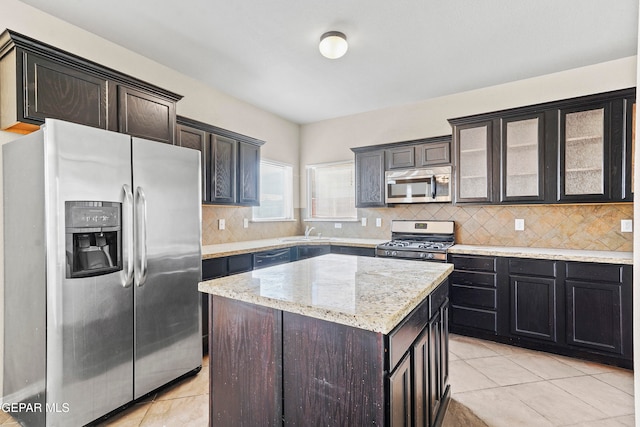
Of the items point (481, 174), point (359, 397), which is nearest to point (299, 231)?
point (481, 174)

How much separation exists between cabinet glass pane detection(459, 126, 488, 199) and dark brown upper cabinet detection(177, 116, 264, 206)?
2401 mm

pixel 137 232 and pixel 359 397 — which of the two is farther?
pixel 137 232

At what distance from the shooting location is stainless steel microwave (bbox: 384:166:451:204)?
11.9ft

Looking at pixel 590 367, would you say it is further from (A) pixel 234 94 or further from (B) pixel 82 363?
(A) pixel 234 94

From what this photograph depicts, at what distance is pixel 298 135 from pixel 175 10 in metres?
2.97

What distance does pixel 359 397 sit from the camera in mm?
1122

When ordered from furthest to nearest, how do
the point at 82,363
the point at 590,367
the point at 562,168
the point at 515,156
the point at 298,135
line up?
the point at 298,135, the point at 515,156, the point at 562,168, the point at 590,367, the point at 82,363

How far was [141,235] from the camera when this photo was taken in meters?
2.07

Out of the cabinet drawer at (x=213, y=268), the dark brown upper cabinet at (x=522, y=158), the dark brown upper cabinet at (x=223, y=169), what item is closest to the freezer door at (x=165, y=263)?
the cabinet drawer at (x=213, y=268)

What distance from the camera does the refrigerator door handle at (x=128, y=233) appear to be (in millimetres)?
1988

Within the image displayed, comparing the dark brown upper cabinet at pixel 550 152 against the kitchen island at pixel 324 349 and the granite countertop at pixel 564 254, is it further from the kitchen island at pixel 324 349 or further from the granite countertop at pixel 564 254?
the kitchen island at pixel 324 349

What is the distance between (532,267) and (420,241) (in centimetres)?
123

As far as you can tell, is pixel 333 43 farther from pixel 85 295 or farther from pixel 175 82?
pixel 85 295

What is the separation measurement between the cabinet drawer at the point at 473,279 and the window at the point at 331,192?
176cm
